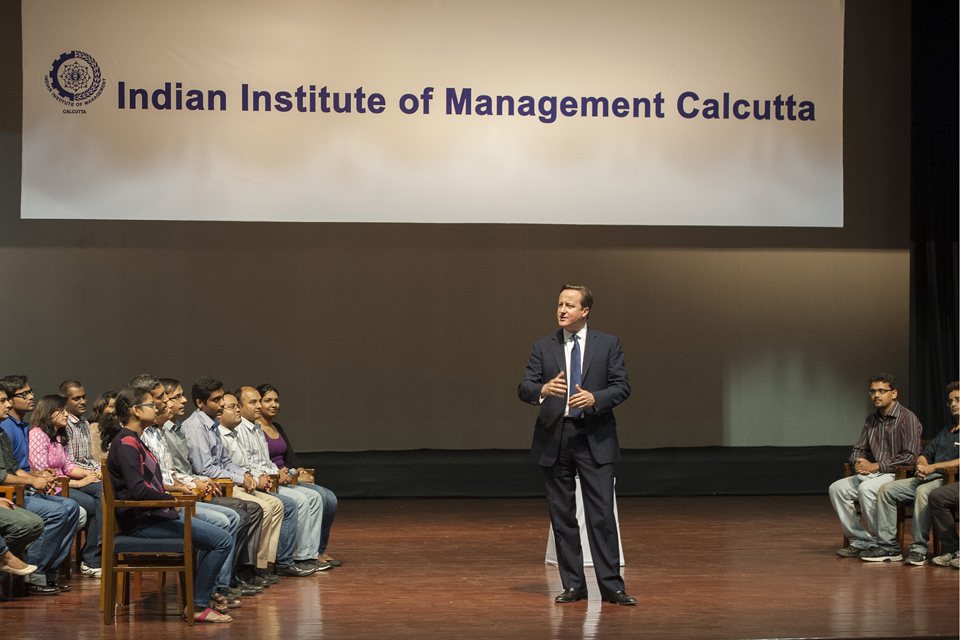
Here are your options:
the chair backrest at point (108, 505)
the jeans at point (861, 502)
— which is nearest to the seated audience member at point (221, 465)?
the chair backrest at point (108, 505)

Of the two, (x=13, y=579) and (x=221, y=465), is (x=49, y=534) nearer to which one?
(x=13, y=579)

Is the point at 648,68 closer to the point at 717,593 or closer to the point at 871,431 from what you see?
the point at 871,431

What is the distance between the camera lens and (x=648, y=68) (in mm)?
6602

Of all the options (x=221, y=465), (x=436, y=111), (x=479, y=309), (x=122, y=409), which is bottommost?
(x=221, y=465)

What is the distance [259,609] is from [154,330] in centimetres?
503

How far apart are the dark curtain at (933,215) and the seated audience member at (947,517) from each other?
10.9 ft

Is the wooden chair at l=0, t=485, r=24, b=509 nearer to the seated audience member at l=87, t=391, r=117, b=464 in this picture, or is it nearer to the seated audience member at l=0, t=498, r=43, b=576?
the seated audience member at l=0, t=498, r=43, b=576

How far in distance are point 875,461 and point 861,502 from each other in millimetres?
274

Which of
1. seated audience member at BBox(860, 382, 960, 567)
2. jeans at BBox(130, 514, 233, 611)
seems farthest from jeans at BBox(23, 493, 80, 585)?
seated audience member at BBox(860, 382, 960, 567)

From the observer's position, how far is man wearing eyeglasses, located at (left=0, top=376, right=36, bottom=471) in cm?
502

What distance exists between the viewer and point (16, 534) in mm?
4504

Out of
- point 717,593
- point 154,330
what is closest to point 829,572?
point 717,593

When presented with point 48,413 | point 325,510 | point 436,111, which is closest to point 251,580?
point 325,510

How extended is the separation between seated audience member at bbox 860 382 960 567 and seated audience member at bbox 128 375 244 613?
3.35 m
